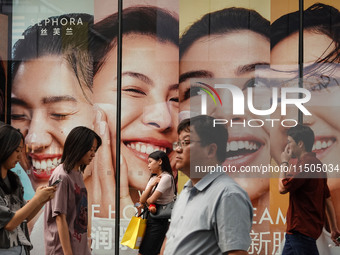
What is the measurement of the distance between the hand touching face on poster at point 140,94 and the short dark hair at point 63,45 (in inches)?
7.3

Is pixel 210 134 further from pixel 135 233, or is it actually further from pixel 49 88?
pixel 49 88

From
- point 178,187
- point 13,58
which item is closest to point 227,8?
point 178,187

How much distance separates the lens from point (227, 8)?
7492mm

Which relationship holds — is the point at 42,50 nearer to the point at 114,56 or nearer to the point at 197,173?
the point at 114,56

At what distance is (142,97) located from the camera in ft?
25.0

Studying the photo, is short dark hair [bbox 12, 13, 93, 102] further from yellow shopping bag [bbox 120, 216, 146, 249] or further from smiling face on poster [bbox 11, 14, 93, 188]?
yellow shopping bag [bbox 120, 216, 146, 249]

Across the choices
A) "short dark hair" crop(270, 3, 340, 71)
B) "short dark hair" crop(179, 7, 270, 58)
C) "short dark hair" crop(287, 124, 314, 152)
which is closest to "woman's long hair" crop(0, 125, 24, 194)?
"short dark hair" crop(179, 7, 270, 58)

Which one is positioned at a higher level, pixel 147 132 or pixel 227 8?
pixel 227 8

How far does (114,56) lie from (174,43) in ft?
2.71

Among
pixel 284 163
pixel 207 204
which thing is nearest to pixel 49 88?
pixel 284 163

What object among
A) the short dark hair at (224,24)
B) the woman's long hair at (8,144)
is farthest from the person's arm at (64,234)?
the short dark hair at (224,24)

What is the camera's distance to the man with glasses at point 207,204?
129 inches

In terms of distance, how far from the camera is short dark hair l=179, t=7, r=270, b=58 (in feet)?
24.4

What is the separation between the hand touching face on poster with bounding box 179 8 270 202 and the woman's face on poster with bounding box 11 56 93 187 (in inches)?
57.3
